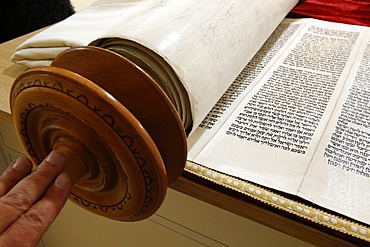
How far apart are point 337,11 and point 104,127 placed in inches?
34.0

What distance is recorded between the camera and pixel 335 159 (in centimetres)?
52

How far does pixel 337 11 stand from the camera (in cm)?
99

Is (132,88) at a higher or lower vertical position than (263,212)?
higher

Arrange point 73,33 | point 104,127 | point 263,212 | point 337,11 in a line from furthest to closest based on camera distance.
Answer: point 337,11 < point 73,33 < point 263,212 < point 104,127

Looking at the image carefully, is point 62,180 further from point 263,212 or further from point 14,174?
point 263,212

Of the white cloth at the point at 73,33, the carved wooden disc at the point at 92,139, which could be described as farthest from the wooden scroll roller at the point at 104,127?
the white cloth at the point at 73,33

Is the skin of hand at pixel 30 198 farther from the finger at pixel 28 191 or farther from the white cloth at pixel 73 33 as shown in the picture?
the white cloth at pixel 73 33

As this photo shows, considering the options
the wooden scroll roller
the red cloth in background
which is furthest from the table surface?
the red cloth in background

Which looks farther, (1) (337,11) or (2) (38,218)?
(1) (337,11)

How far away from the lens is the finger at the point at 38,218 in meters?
0.33

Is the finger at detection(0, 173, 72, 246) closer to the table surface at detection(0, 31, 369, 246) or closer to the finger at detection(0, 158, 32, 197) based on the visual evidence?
the finger at detection(0, 158, 32, 197)

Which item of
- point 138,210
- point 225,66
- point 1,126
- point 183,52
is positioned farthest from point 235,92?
point 1,126

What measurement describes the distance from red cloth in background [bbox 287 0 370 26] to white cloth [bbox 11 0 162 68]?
0.45 metres

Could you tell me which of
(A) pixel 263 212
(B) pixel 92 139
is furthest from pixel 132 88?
(A) pixel 263 212
